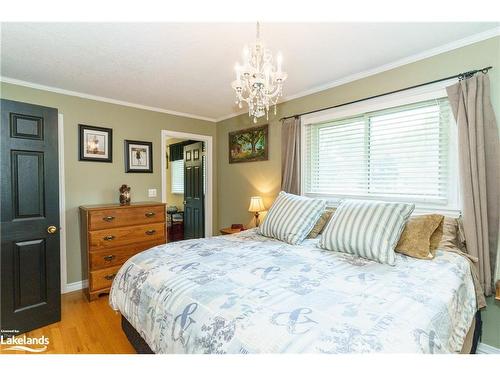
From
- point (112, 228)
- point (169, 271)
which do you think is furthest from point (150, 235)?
point (169, 271)

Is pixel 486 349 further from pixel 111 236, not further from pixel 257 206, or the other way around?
pixel 111 236

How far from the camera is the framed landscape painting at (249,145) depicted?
3.60 m

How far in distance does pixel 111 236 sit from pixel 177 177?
323 centimetres

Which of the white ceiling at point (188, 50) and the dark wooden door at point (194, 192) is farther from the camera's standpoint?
the dark wooden door at point (194, 192)

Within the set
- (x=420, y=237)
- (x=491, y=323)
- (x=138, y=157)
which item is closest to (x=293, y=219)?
(x=420, y=237)

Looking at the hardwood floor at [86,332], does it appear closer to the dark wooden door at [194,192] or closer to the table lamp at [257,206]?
the table lamp at [257,206]

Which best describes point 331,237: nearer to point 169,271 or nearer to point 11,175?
point 169,271

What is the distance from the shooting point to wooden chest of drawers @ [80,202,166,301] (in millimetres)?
2777

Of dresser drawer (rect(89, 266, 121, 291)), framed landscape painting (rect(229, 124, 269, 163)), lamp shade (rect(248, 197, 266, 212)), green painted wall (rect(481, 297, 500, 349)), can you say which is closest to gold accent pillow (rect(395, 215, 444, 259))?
green painted wall (rect(481, 297, 500, 349))

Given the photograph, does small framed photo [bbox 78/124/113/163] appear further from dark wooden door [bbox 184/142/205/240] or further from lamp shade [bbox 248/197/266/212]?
lamp shade [bbox 248/197/266/212]

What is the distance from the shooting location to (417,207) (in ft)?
7.37

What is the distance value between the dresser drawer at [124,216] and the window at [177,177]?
2.66 meters

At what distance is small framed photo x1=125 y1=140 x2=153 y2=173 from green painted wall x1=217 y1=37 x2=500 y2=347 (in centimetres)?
119

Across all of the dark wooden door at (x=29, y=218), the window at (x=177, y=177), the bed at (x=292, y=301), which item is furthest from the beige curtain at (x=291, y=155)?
the window at (x=177, y=177)
